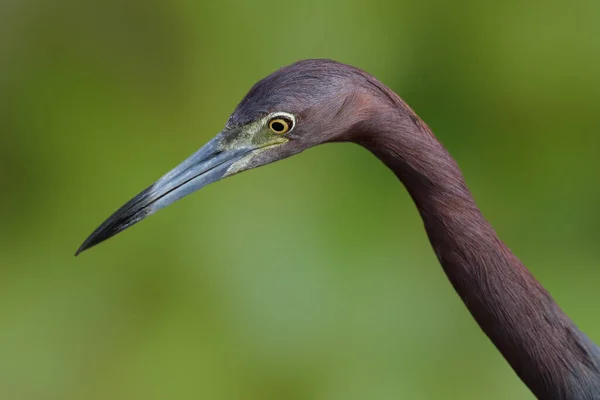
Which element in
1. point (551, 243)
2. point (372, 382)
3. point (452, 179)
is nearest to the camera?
point (452, 179)

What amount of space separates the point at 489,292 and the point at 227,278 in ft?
5.47

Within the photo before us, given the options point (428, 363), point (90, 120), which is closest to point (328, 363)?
point (428, 363)

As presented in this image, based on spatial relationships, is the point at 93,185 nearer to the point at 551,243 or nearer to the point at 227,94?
the point at 227,94

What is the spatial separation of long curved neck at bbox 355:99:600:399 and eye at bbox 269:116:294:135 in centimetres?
12

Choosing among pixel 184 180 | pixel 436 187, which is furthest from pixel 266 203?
pixel 436 187

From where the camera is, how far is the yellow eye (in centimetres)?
108

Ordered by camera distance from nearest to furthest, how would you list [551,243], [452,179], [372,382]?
[452,179], [372,382], [551,243]

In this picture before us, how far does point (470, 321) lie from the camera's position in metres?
2.69

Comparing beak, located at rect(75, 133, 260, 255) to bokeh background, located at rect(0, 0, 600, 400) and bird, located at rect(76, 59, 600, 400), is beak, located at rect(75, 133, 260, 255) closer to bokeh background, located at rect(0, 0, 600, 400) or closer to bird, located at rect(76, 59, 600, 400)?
bird, located at rect(76, 59, 600, 400)

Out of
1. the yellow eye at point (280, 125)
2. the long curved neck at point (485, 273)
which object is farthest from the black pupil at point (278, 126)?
the long curved neck at point (485, 273)

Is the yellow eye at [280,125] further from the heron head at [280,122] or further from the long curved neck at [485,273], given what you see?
the long curved neck at [485,273]

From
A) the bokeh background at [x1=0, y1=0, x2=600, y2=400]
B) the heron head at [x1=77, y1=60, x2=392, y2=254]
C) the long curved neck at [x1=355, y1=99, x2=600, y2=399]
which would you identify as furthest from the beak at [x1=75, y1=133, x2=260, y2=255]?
the bokeh background at [x1=0, y1=0, x2=600, y2=400]

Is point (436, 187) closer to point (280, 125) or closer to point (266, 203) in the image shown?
point (280, 125)

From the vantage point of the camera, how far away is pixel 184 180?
3.83 feet
